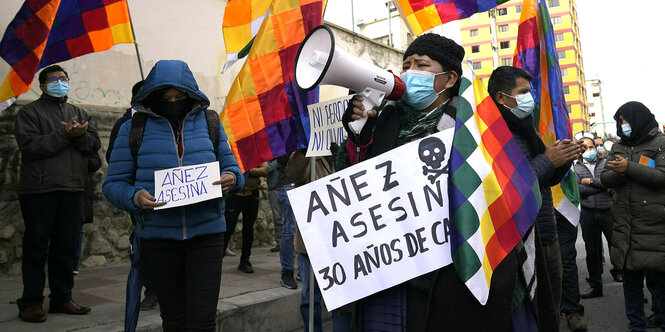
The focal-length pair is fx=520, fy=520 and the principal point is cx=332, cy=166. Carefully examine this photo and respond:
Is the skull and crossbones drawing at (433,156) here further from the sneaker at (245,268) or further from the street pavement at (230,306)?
the sneaker at (245,268)

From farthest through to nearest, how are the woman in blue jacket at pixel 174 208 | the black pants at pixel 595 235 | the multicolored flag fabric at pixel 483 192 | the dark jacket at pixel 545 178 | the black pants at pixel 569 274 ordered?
the black pants at pixel 595 235 < the black pants at pixel 569 274 < the woman in blue jacket at pixel 174 208 < the dark jacket at pixel 545 178 < the multicolored flag fabric at pixel 483 192

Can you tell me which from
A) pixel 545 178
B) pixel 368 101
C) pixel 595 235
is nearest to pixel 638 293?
pixel 595 235

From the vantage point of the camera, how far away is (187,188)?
2.71 m

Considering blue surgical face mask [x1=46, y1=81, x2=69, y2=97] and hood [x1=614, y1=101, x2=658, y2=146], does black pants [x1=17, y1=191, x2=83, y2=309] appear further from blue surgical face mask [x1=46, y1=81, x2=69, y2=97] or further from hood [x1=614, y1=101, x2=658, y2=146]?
hood [x1=614, y1=101, x2=658, y2=146]

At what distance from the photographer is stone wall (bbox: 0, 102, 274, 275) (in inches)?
218

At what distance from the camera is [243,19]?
5086mm

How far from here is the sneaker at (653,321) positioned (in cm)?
494

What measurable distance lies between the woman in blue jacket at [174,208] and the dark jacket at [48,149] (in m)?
1.60

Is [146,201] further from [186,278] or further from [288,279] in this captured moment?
[288,279]

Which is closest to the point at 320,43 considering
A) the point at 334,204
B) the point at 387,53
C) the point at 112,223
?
the point at 334,204

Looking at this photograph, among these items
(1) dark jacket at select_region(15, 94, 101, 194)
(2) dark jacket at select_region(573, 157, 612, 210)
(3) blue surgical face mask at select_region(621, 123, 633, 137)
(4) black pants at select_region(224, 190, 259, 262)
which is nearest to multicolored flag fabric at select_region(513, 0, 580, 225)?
(3) blue surgical face mask at select_region(621, 123, 633, 137)

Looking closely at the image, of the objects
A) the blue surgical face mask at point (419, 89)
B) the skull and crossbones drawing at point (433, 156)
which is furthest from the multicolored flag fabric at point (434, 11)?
the skull and crossbones drawing at point (433, 156)

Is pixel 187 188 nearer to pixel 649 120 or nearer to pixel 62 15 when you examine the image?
pixel 62 15

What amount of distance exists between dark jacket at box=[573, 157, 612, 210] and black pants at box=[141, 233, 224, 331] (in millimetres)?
4995
